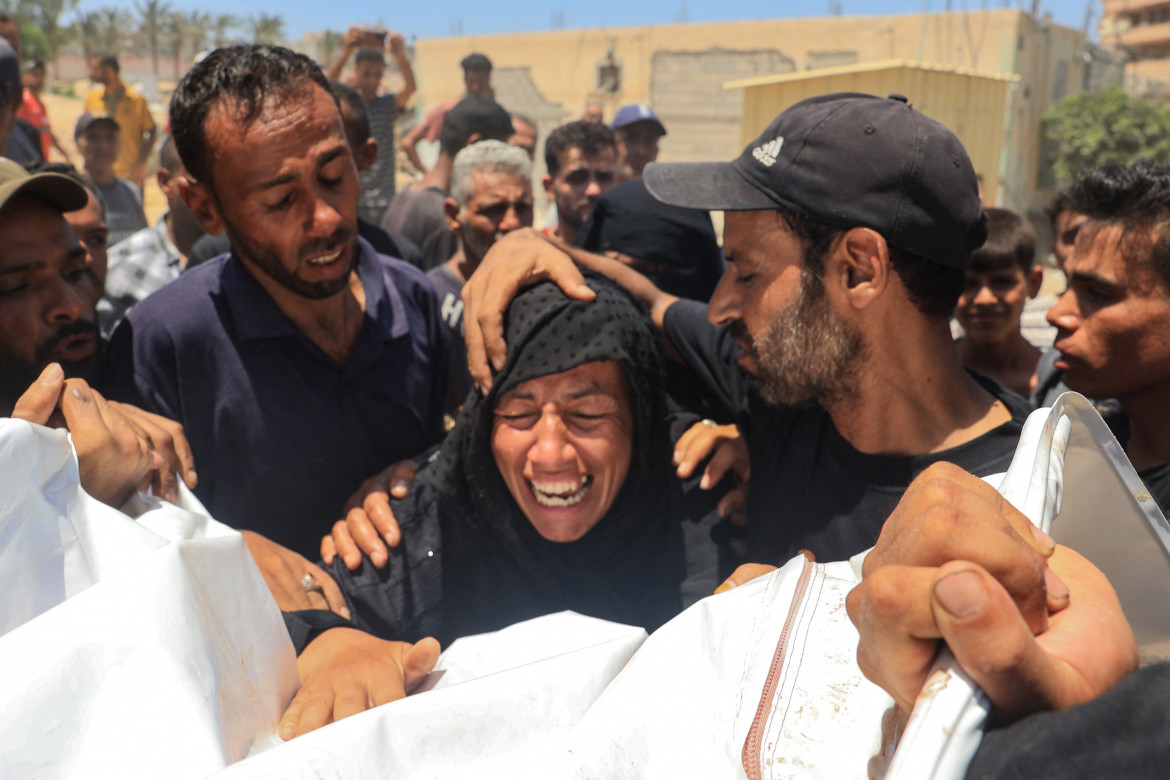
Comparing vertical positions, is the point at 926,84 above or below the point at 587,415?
above

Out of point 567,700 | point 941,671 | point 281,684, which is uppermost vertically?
point 941,671

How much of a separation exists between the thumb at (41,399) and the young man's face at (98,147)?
677 cm

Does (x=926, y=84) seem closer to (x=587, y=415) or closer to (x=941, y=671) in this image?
(x=587, y=415)

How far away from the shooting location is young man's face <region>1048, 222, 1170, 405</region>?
233cm

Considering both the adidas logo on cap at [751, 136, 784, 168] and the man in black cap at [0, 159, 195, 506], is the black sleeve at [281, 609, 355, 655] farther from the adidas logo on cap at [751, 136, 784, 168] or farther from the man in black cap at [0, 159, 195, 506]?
the adidas logo on cap at [751, 136, 784, 168]

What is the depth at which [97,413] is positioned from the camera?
1.46 metres

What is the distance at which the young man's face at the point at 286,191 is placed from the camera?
2.34 meters

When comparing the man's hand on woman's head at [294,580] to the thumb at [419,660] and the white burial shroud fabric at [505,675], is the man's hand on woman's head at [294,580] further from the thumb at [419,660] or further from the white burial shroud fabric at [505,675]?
the white burial shroud fabric at [505,675]

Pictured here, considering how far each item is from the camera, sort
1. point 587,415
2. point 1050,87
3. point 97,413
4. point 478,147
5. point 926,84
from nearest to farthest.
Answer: point 97,413, point 587,415, point 478,147, point 926,84, point 1050,87

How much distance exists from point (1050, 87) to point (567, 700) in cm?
2019

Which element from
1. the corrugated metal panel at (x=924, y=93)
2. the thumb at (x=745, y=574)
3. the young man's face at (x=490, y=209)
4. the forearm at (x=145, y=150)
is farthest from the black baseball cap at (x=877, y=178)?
the forearm at (x=145, y=150)

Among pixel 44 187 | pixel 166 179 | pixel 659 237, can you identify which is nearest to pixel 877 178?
pixel 659 237

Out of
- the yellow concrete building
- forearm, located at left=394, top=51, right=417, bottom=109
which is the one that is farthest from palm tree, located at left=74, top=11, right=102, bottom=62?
forearm, located at left=394, top=51, right=417, bottom=109

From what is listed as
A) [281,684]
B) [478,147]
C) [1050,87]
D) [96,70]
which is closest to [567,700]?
[281,684]
